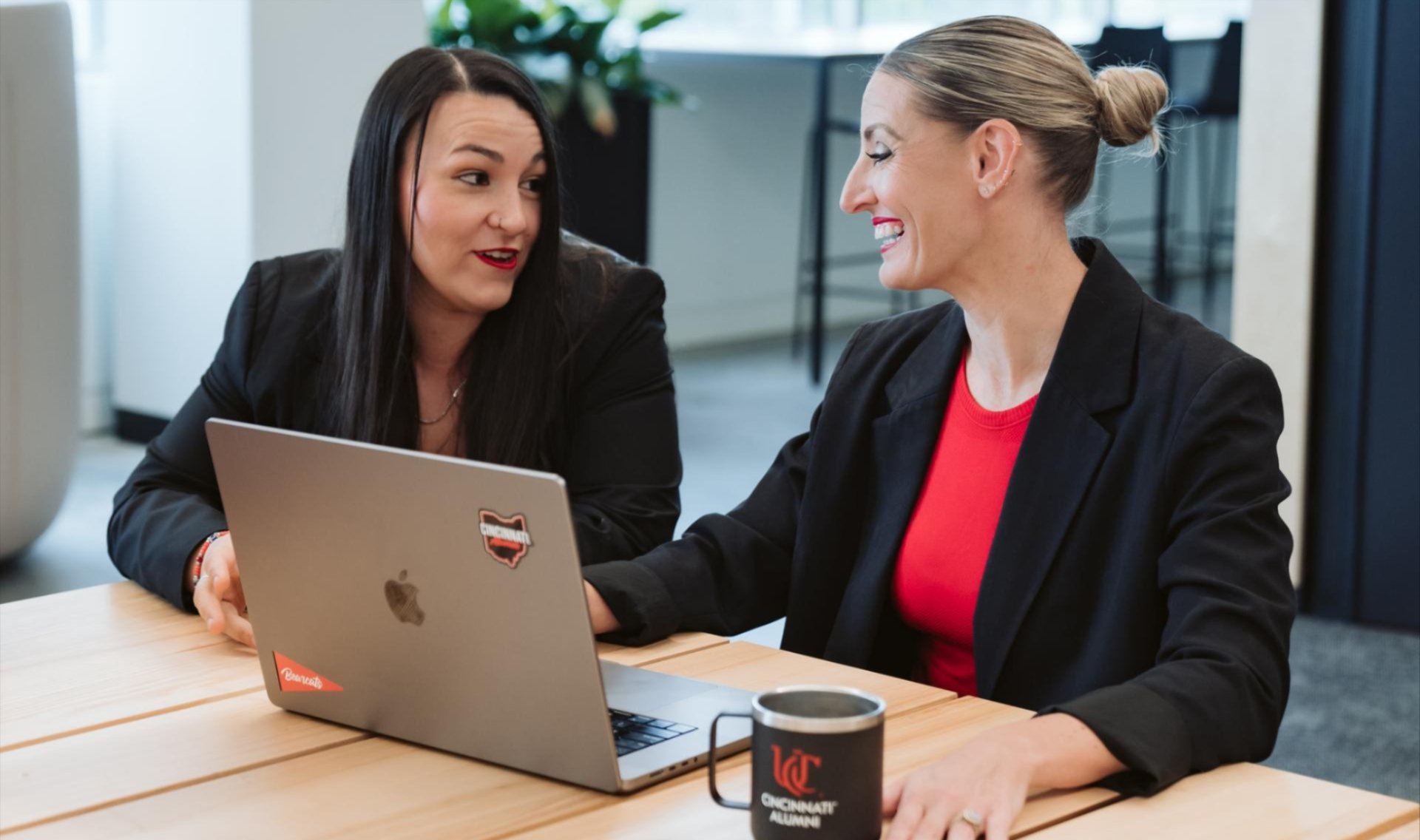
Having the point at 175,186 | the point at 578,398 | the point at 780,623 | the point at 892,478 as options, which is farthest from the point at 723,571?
the point at 175,186

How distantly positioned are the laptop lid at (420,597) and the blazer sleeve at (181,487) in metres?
0.31

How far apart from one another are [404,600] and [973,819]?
1.15ft

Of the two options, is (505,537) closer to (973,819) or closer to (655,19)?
(973,819)

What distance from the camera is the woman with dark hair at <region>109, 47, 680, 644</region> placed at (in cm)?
163

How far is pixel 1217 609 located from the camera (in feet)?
3.61

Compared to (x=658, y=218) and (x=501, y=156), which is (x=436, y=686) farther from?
(x=658, y=218)

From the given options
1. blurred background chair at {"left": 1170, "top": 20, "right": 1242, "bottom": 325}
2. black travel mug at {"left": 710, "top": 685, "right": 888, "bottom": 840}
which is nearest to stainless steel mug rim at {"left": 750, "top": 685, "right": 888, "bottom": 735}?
black travel mug at {"left": 710, "top": 685, "right": 888, "bottom": 840}

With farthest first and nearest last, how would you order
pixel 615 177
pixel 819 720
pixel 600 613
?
pixel 615 177 → pixel 600 613 → pixel 819 720

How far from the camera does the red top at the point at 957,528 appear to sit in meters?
1.36

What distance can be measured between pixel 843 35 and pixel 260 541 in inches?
252

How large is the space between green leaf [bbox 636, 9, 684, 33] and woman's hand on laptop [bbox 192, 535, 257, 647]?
4204 millimetres

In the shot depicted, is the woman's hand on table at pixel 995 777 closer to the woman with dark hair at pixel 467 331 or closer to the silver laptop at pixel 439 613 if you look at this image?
the silver laptop at pixel 439 613

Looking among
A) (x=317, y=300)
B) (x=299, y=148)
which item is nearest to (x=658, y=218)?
(x=299, y=148)

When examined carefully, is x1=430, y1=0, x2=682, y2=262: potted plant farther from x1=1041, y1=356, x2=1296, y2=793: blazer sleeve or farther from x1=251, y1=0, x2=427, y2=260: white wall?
x1=1041, y1=356, x2=1296, y2=793: blazer sleeve
